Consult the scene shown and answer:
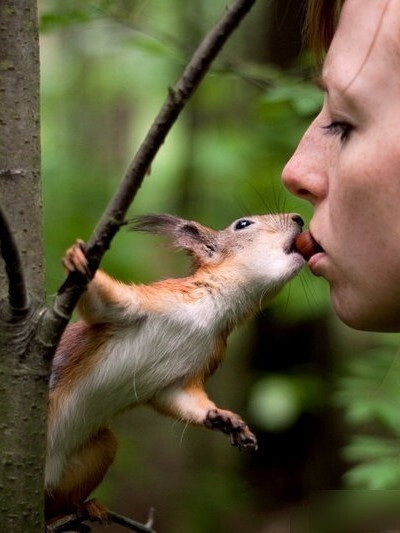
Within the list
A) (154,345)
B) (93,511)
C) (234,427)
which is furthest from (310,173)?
(93,511)

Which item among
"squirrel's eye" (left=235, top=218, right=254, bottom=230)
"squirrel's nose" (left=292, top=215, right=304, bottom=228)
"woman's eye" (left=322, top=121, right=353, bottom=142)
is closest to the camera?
"woman's eye" (left=322, top=121, right=353, bottom=142)

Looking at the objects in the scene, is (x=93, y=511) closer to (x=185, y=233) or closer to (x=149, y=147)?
(x=185, y=233)

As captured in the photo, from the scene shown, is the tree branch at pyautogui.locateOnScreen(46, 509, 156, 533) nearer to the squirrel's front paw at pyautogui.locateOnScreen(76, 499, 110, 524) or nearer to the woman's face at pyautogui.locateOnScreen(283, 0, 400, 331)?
the squirrel's front paw at pyautogui.locateOnScreen(76, 499, 110, 524)

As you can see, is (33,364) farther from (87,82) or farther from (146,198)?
(87,82)

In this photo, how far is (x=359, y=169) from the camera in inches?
55.6

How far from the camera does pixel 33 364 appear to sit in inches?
51.3

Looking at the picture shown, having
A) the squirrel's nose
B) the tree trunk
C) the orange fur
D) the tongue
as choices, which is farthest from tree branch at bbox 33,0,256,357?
the squirrel's nose

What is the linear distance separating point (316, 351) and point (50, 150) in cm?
164

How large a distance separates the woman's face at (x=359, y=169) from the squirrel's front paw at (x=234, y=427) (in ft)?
1.01

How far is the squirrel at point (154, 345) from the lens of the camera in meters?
1.88

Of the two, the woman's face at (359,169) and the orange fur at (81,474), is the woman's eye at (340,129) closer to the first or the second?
the woman's face at (359,169)

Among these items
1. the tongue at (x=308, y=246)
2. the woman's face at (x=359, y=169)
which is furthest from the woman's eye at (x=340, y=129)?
the tongue at (x=308, y=246)

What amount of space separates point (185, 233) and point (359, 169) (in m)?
0.79

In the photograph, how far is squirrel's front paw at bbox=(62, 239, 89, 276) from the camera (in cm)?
116
